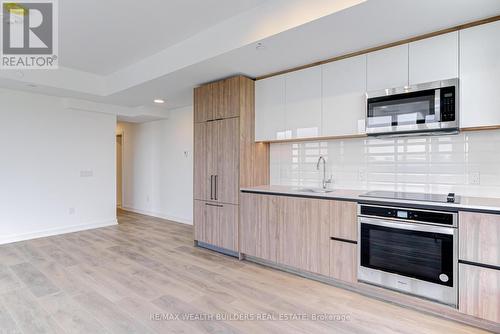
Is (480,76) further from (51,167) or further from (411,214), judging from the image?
(51,167)

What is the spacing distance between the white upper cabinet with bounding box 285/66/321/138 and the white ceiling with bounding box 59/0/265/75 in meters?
1.04

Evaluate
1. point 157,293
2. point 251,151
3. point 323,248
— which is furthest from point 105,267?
point 323,248

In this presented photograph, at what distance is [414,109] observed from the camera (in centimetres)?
253

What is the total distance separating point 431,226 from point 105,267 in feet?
11.6

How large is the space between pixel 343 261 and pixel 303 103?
185cm

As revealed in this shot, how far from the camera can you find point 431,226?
2.23 metres

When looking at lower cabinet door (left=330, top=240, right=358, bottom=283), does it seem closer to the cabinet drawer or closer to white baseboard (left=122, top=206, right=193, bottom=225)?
the cabinet drawer

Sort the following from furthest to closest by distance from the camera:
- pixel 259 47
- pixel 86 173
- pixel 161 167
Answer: pixel 161 167 → pixel 86 173 → pixel 259 47

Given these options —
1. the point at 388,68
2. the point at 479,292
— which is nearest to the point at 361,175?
the point at 388,68

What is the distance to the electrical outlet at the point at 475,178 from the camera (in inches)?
97.9

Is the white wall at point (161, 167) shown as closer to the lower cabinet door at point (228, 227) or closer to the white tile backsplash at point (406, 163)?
the lower cabinet door at point (228, 227)

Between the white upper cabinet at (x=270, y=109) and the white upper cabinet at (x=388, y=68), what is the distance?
3.54 feet

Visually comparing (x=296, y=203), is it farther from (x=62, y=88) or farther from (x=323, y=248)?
(x=62, y=88)

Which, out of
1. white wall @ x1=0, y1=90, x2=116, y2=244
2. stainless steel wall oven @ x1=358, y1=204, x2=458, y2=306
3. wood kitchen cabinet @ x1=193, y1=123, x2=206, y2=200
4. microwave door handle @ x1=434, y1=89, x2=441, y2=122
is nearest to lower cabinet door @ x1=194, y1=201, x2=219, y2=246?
wood kitchen cabinet @ x1=193, y1=123, x2=206, y2=200
